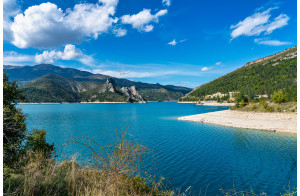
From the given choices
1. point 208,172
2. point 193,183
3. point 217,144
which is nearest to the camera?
point 193,183

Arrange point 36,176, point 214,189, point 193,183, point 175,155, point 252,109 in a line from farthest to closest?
point 252,109, point 175,155, point 193,183, point 214,189, point 36,176

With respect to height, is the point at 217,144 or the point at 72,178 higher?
the point at 72,178

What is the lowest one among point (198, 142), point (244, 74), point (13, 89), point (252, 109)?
point (198, 142)

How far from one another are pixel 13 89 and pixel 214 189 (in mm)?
15501

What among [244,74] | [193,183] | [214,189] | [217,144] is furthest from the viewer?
[244,74]

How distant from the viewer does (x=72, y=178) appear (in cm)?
561

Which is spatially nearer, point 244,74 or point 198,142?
point 198,142

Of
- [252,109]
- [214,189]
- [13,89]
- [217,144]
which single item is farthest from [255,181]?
[252,109]

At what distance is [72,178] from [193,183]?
31.9 ft

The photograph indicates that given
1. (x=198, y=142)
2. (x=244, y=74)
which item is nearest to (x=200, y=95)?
(x=244, y=74)

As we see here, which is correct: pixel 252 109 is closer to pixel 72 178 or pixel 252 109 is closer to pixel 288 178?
pixel 288 178

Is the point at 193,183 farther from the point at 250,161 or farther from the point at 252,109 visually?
the point at 252,109

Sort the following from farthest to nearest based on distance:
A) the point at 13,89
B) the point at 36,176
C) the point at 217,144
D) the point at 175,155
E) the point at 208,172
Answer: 1. the point at 217,144
2. the point at 175,155
3. the point at 208,172
4. the point at 13,89
5. the point at 36,176

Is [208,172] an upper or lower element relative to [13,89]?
lower
